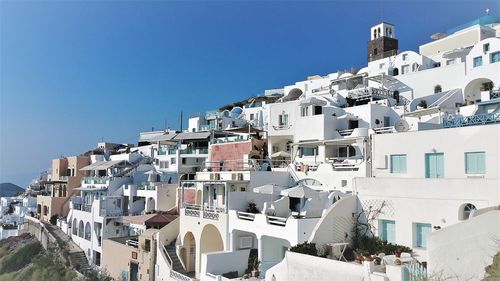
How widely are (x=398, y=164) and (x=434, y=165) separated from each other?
201 centimetres

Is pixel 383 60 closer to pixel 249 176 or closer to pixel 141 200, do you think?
pixel 249 176

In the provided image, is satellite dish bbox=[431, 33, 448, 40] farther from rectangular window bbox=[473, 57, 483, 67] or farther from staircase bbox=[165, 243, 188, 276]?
staircase bbox=[165, 243, 188, 276]

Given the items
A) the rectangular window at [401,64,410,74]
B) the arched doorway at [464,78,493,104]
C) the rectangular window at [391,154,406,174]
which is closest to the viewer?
the rectangular window at [391,154,406,174]

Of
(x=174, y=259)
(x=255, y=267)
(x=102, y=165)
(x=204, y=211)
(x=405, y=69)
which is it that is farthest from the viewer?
(x=102, y=165)

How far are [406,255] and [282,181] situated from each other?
13.9 m

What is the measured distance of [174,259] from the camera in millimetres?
28859

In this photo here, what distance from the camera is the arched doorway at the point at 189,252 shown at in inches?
1136

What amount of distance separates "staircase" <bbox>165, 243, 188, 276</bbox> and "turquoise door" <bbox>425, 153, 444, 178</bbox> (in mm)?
16510

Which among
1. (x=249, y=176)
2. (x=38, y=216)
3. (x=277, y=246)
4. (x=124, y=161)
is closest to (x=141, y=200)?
(x=124, y=161)

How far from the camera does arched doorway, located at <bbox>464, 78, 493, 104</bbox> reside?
3228cm

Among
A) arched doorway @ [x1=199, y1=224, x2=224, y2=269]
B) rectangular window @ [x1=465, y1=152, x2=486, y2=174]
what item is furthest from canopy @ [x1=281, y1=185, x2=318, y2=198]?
rectangular window @ [x1=465, y1=152, x2=486, y2=174]

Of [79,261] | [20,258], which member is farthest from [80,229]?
[20,258]

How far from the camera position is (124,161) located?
50062mm

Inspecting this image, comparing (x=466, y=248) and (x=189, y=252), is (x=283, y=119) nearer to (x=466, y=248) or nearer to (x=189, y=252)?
(x=189, y=252)
